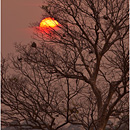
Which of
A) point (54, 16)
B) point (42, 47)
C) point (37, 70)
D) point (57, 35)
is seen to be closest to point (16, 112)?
point (37, 70)

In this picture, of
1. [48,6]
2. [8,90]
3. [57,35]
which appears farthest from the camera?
[8,90]

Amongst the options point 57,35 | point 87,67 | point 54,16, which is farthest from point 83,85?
point 54,16

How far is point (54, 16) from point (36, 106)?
3.42 meters

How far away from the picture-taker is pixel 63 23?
7875 mm

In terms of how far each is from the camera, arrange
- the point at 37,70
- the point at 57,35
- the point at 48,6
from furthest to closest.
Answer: the point at 37,70 → the point at 57,35 → the point at 48,6

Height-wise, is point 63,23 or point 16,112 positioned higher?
point 63,23

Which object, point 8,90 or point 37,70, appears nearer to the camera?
point 8,90

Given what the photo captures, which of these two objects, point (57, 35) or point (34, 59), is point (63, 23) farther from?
point (34, 59)

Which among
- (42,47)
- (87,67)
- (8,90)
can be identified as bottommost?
(8,90)

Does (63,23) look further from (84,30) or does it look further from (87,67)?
(87,67)

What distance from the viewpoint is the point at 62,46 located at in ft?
28.7

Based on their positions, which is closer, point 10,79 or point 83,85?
point 10,79

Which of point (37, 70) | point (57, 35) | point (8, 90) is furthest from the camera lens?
point (37, 70)

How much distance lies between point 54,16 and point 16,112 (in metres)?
3.95
